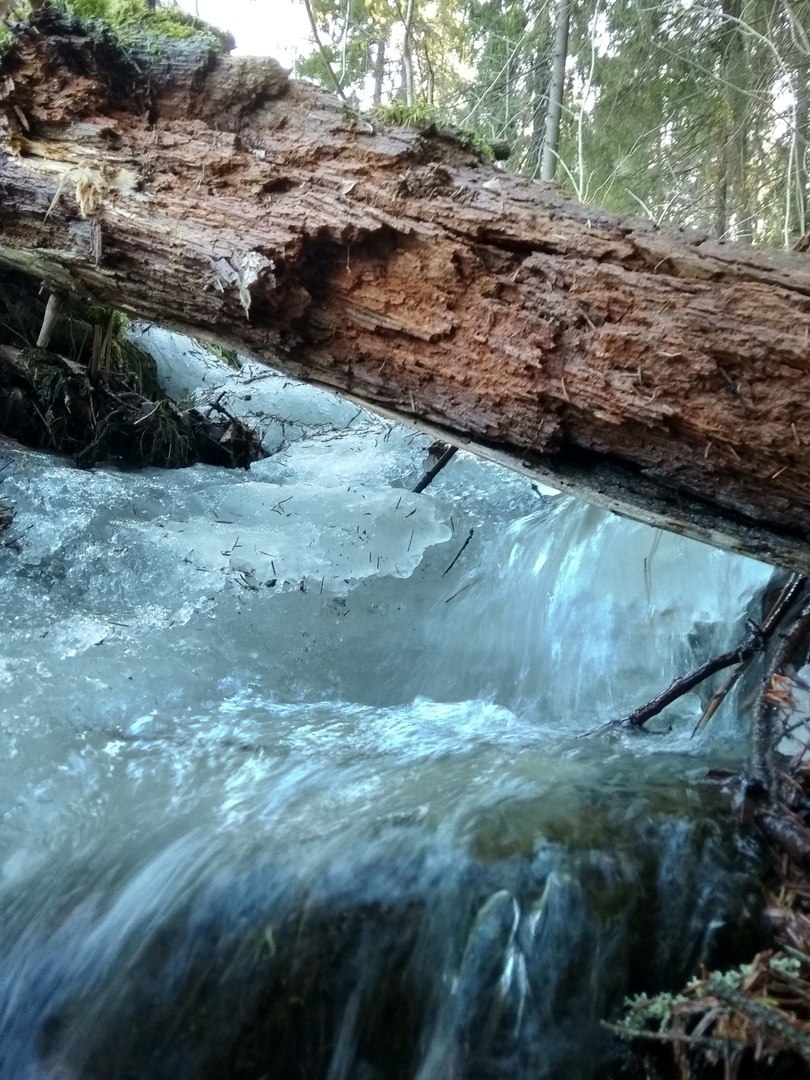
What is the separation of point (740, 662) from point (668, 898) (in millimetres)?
968

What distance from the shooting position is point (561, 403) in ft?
6.78

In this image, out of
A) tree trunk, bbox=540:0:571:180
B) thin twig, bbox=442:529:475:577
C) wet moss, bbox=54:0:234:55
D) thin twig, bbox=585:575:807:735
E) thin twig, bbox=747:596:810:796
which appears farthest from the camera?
tree trunk, bbox=540:0:571:180

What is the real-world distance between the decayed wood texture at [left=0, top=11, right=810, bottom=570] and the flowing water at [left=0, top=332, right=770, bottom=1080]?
932 mm

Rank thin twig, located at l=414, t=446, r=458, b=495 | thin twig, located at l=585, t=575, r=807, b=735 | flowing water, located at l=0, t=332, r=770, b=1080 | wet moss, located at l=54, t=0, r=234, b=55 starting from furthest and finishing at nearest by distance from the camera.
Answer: thin twig, located at l=414, t=446, r=458, b=495, wet moss, located at l=54, t=0, r=234, b=55, thin twig, located at l=585, t=575, r=807, b=735, flowing water, located at l=0, t=332, r=770, b=1080

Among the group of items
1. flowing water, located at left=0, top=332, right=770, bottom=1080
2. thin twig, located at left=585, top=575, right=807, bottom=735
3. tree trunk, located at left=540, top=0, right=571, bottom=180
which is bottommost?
flowing water, located at left=0, top=332, right=770, bottom=1080

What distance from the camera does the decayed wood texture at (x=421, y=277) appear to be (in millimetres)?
1901

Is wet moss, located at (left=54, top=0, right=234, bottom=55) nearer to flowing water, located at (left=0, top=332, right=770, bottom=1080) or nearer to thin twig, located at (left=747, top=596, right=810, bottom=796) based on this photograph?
flowing water, located at (left=0, top=332, right=770, bottom=1080)

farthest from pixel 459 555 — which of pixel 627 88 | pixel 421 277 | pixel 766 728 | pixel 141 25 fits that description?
pixel 627 88

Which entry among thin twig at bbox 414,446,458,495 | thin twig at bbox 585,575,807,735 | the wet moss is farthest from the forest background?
thin twig at bbox 585,575,807,735

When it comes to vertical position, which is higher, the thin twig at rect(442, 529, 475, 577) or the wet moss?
the wet moss

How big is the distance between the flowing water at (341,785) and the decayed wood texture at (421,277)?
0.93 m

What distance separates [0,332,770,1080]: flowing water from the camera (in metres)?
1.70

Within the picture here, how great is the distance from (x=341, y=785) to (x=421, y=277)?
1.56 metres

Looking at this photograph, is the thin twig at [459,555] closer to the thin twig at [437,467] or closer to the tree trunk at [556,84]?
the thin twig at [437,467]
